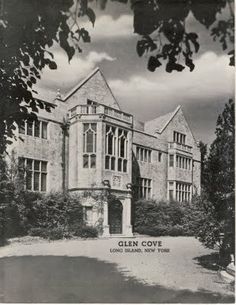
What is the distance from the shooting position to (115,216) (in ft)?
56.0

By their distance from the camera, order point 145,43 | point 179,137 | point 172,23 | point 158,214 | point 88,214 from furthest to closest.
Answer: point 179,137 → point 158,214 → point 88,214 → point 172,23 → point 145,43

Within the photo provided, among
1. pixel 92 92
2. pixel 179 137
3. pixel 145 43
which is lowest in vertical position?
pixel 145 43

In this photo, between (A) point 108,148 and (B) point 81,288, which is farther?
(A) point 108,148

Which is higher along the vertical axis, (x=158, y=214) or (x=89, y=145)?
(x=89, y=145)

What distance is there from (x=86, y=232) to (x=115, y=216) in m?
3.26

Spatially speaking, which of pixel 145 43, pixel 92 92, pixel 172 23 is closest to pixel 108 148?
pixel 92 92

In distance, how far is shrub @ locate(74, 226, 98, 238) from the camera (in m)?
13.8

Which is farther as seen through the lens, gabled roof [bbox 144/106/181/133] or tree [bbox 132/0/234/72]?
gabled roof [bbox 144/106/181/133]

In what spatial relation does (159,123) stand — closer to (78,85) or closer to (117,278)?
(78,85)

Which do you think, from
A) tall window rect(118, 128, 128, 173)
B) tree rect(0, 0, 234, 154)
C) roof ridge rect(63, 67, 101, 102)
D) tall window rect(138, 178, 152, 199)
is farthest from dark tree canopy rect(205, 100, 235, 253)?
tall window rect(138, 178, 152, 199)

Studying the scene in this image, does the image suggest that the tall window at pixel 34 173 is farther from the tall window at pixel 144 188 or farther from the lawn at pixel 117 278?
the tall window at pixel 144 188

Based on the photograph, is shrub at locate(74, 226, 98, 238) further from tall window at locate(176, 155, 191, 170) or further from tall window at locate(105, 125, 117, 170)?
tall window at locate(176, 155, 191, 170)

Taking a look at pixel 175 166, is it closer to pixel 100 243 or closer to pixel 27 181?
pixel 27 181

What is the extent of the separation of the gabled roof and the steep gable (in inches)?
143
